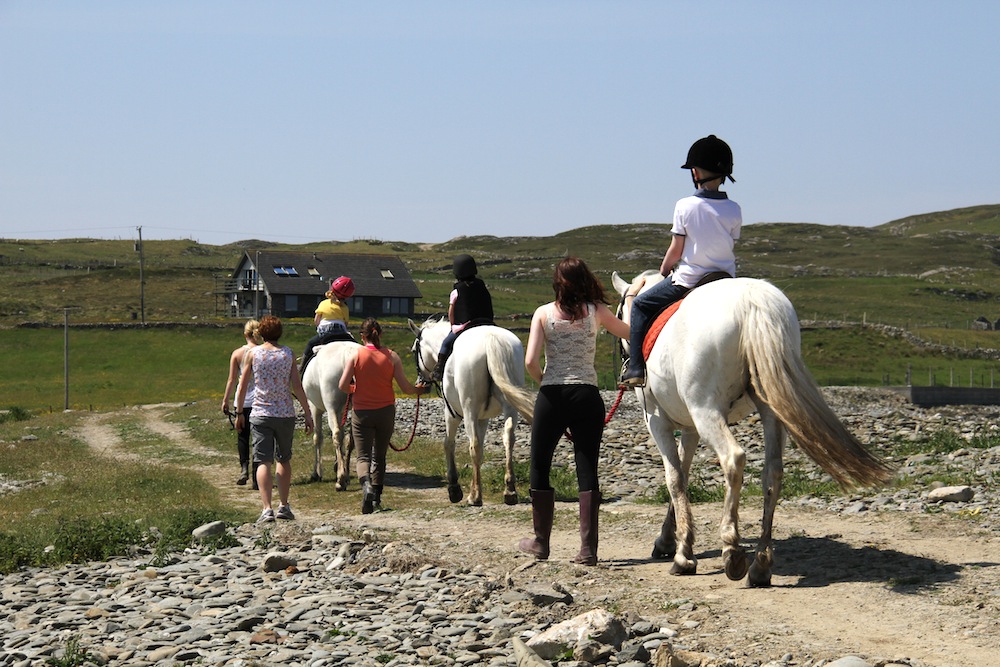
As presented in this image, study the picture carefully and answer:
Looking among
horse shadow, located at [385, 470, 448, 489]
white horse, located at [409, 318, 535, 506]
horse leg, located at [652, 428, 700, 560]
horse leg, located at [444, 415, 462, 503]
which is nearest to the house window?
horse shadow, located at [385, 470, 448, 489]

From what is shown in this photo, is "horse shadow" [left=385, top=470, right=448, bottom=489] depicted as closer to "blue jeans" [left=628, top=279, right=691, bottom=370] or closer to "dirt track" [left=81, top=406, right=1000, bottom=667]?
"dirt track" [left=81, top=406, right=1000, bottom=667]

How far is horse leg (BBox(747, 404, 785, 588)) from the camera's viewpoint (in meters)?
8.15

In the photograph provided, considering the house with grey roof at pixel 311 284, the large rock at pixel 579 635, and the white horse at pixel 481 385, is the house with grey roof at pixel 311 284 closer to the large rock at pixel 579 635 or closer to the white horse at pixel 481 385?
the white horse at pixel 481 385

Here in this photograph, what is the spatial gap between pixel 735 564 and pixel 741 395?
1364 millimetres

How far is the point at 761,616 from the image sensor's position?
728 cm

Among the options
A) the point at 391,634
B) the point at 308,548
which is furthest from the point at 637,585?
the point at 308,548

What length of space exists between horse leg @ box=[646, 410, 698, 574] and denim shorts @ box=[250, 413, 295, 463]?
510 centimetres

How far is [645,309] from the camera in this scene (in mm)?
9438

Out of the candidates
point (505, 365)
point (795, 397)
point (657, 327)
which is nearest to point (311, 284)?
point (505, 365)

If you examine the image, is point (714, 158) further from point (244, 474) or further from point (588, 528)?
point (244, 474)

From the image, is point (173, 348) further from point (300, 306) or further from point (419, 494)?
point (419, 494)

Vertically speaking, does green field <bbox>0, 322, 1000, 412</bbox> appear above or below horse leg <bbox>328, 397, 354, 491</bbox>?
below

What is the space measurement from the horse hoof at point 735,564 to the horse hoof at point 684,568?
748mm

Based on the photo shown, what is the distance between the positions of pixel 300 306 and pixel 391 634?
312 ft
